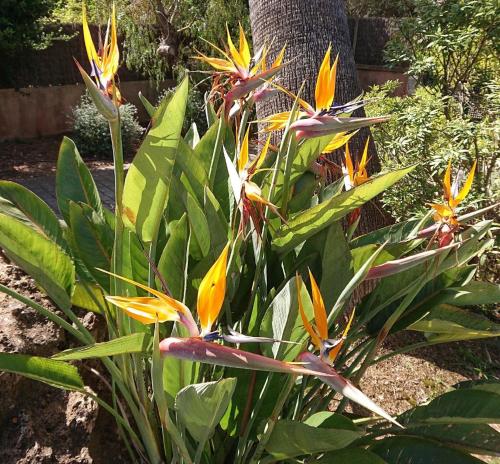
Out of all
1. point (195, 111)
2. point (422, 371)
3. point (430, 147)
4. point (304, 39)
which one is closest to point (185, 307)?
point (304, 39)

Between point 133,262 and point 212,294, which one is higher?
point 212,294

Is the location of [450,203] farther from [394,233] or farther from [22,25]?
[22,25]

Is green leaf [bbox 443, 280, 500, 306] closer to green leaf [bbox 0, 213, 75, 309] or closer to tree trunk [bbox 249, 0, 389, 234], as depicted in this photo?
green leaf [bbox 0, 213, 75, 309]

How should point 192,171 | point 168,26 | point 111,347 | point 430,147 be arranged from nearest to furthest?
1. point 111,347
2. point 192,171
3. point 430,147
4. point 168,26

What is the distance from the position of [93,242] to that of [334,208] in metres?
0.58

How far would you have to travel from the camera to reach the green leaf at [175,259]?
1.24m

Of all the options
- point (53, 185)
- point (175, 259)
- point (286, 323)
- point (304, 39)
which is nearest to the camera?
point (286, 323)

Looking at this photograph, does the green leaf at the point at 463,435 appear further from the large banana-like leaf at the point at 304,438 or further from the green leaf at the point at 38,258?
the green leaf at the point at 38,258

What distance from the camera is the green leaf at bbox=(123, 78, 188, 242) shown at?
3.79ft

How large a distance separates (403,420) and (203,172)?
777mm

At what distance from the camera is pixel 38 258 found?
3.84 feet

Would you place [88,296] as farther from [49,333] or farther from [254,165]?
[254,165]

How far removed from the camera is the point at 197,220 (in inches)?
48.2

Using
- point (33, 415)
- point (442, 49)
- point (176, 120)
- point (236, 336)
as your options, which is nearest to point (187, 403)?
point (236, 336)
